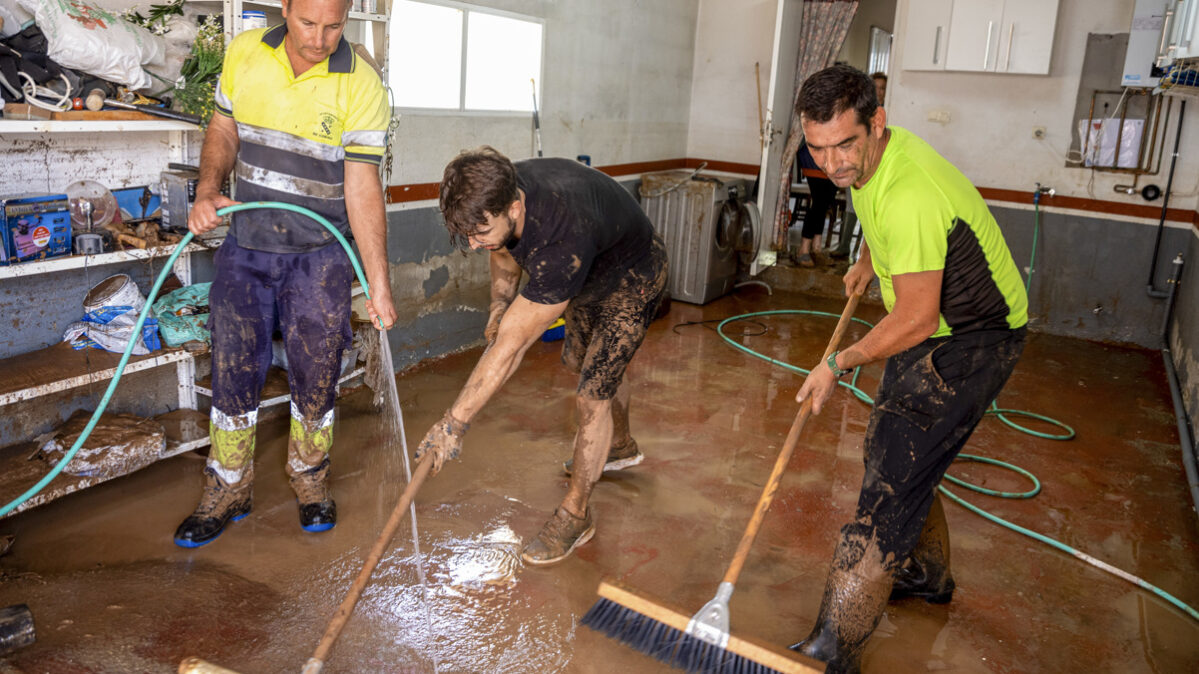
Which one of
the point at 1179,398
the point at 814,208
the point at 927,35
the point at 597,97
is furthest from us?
the point at 814,208

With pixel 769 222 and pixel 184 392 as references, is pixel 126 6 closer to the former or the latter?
pixel 184 392

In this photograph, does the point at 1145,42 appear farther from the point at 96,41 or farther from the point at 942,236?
the point at 96,41

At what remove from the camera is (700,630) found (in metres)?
2.20

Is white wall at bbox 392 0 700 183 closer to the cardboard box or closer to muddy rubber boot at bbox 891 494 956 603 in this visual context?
the cardboard box

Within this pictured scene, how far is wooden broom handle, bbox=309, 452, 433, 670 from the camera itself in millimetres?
1995

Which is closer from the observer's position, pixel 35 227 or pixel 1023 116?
pixel 35 227

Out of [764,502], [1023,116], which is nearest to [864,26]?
[1023,116]

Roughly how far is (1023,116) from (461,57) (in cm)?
413

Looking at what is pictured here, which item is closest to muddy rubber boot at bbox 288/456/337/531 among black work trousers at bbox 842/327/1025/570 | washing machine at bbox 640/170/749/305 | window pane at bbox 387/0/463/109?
black work trousers at bbox 842/327/1025/570

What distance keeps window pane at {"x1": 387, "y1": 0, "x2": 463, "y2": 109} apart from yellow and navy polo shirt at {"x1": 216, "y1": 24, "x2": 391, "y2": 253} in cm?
159

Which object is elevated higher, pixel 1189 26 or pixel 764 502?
pixel 1189 26

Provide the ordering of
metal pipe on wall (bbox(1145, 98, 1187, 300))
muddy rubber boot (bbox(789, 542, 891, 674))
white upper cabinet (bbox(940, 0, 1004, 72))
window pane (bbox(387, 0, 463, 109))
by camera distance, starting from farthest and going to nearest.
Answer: white upper cabinet (bbox(940, 0, 1004, 72)) < metal pipe on wall (bbox(1145, 98, 1187, 300)) < window pane (bbox(387, 0, 463, 109)) < muddy rubber boot (bbox(789, 542, 891, 674))

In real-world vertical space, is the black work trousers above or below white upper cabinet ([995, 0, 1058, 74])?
Answer: below

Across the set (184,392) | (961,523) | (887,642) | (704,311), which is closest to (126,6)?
(184,392)
